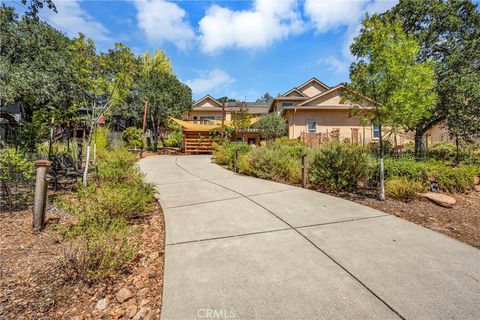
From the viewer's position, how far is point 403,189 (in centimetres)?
550

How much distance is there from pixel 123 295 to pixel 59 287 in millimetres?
686

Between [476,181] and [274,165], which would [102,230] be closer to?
[274,165]

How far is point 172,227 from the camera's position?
12.6ft

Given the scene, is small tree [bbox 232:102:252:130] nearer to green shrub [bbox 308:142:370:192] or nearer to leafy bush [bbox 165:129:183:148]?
leafy bush [bbox 165:129:183:148]

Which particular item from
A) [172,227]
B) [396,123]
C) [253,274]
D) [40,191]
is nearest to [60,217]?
[40,191]

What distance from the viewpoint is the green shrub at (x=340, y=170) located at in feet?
21.3

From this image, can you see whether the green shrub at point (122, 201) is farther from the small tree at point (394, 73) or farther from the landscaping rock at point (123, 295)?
the small tree at point (394, 73)

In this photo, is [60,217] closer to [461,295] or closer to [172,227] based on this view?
[172,227]

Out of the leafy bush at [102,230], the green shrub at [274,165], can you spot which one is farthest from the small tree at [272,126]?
the leafy bush at [102,230]

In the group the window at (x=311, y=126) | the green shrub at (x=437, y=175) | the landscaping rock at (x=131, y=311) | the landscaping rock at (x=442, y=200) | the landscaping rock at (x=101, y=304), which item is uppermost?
the window at (x=311, y=126)

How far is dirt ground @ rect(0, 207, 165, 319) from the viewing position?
79.4 inches

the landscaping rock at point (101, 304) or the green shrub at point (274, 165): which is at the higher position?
the green shrub at point (274, 165)

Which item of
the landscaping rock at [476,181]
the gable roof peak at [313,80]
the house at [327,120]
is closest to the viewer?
the landscaping rock at [476,181]

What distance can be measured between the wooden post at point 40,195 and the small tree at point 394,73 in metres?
6.62
